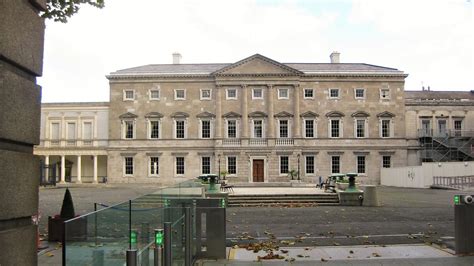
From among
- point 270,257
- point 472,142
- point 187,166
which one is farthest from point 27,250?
point 472,142

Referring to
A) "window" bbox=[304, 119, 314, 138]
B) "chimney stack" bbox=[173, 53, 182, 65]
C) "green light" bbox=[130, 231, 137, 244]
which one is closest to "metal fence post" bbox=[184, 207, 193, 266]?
"green light" bbox=[130, 231, 137, 244]

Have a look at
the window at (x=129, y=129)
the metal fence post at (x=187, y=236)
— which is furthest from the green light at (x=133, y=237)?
the window at (x=129, y=129)

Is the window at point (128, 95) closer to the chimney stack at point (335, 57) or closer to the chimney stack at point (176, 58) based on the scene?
the chimney stack at point (176, 58)

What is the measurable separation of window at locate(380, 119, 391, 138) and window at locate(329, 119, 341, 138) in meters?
5.17

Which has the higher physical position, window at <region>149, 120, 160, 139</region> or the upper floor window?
the upper floor window

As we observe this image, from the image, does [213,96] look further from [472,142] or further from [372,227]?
[372,227]

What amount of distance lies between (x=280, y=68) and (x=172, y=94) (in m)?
13.2

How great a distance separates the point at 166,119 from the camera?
61.2 metres

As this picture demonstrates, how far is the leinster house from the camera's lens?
60.0 metres

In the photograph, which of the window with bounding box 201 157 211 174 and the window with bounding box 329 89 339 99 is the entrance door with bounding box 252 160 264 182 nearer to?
the window with bounding box 201 157 211 174

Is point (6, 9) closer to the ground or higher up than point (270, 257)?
higher up

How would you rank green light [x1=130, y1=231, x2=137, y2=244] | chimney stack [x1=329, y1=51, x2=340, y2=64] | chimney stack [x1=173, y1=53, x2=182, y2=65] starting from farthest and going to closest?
chimney stack [x1=329, y1=51, x2=340, y2=64]
chimney stack [x1=173, y1=53, x2=182, y2=65]
green light [x1=130, y1=231, x2=137, y2=244]

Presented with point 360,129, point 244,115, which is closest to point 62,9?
point 244,115

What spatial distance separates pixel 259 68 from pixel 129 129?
17.2m
